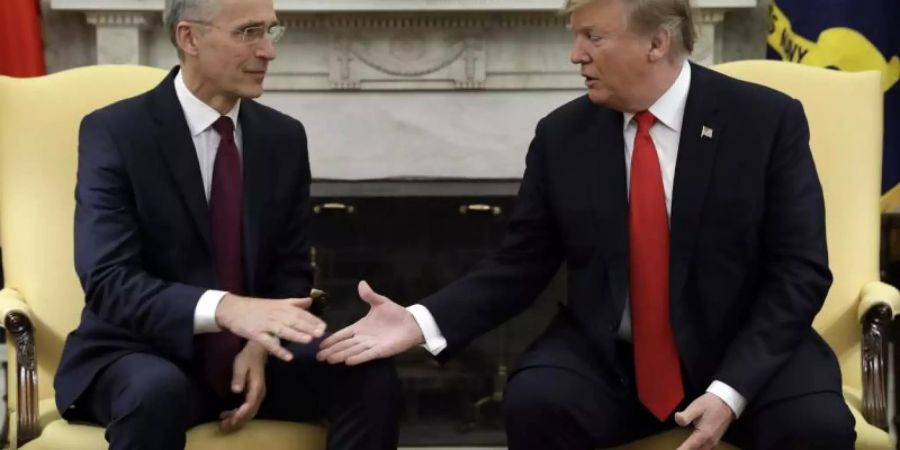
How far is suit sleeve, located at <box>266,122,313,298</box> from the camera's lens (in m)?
2.62

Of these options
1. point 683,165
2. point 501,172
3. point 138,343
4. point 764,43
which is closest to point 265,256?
point 138,343

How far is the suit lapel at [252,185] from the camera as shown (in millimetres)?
2529

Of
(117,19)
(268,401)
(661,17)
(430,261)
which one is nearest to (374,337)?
(268,401)

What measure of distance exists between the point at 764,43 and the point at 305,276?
1.91 meters

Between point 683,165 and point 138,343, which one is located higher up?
point 683,165

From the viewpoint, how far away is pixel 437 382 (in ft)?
13.4

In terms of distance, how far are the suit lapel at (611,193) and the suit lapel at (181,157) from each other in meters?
0.70

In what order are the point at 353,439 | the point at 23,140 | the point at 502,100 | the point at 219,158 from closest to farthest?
the point at 353,439 → the point at 219,158 → the point at 23,140 → the point at 502,100

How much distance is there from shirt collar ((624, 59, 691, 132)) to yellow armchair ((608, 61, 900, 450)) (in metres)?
0.42

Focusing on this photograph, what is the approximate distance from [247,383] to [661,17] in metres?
0.97

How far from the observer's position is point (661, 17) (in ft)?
8.05

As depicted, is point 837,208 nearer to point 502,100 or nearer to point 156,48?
point 502,100

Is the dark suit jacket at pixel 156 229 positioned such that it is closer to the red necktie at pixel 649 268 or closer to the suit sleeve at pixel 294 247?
the suit sleeve at pixel 294 247

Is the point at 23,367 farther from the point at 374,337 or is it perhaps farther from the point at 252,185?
the point at 374,337
